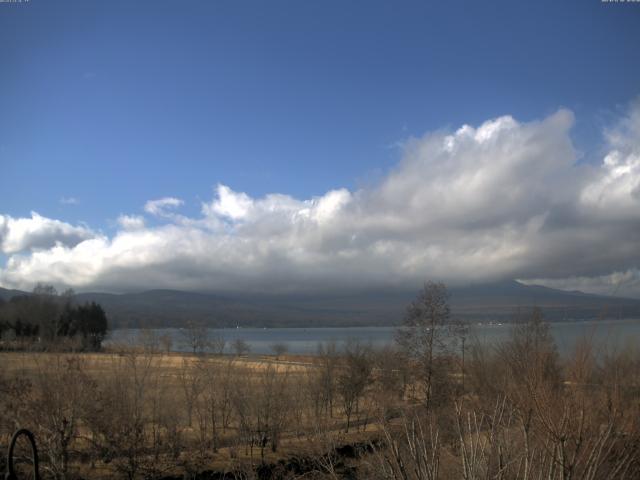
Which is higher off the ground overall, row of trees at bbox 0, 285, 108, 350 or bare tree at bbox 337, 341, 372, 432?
row of trees at bbox 0, 285, 108, 350

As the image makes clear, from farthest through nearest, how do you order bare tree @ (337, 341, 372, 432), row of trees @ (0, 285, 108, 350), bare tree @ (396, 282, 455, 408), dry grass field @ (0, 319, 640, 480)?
row of trees @ (0, 285, 108, 350) → bare tree @ (337, 341, 372, 432) → bare tree @ (396, 282, 455, 408) → dry grass field @ (0, 319, 640, 480)

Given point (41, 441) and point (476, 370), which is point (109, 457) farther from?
point (476, 370)

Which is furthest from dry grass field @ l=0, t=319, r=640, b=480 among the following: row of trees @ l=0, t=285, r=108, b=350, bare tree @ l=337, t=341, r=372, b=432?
row of trees @ l=0, t=285, r=108, b=350

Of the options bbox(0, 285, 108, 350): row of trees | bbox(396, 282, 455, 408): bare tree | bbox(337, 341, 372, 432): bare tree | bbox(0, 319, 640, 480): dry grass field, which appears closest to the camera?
bbox(0, 319, 640, 480): dry grass field

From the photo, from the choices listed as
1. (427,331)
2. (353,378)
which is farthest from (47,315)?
(427,331)

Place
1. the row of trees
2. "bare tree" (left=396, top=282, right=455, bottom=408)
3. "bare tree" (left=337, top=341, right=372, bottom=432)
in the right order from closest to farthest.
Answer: "bare tree" (left=396, top=282, right=455, bottom=408), "bare tree" (left=337, top=341, right=372, bottom=432), the row of trees

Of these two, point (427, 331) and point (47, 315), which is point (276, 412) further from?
point (47, 315)

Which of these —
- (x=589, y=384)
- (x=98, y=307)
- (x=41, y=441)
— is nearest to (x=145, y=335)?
(x=41, y=441)

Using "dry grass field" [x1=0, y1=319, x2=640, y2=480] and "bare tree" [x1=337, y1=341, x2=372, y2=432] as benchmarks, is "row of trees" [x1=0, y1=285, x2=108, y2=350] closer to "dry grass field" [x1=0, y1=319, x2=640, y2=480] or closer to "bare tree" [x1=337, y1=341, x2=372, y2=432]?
"bare tree" [x1=337, y1=341, x2=372, y2=432]

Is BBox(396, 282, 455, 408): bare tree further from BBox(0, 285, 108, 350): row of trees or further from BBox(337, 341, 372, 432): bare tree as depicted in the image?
BBox(0, 285, 108, 350): row of trees

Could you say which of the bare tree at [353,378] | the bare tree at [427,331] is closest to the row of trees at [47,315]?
the bare tree at [353,378]

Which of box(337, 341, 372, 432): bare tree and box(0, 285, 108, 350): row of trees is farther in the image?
box(0, 285, 108, 350): row of trees

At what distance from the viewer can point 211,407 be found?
3381cm

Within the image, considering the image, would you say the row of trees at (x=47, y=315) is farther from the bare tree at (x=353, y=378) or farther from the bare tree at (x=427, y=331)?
the bare tree at (x=427, y=331)
